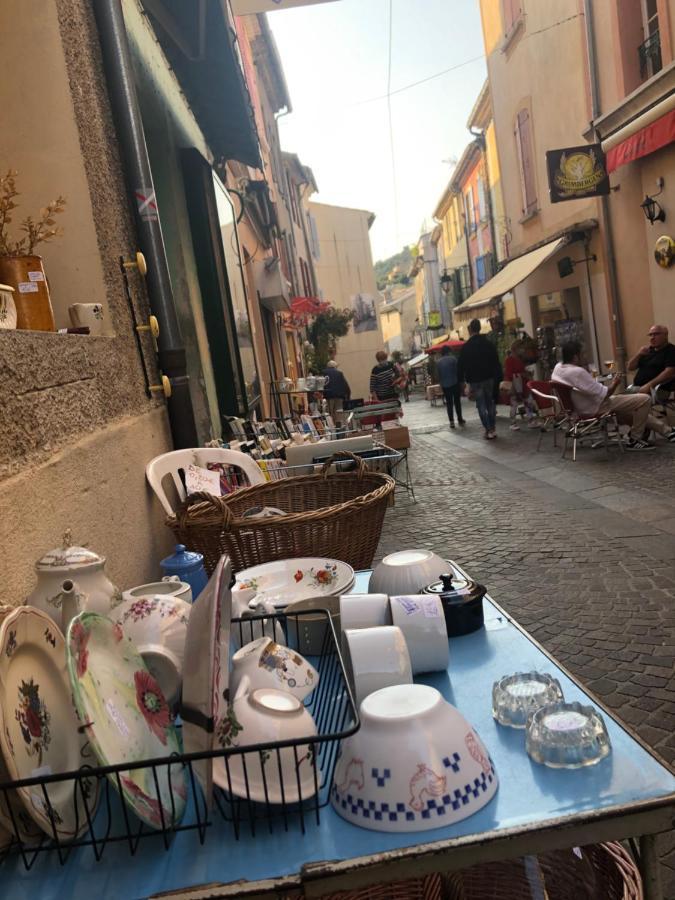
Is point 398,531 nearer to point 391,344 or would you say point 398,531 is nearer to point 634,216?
point 634,216

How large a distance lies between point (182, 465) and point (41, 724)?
1755 mm

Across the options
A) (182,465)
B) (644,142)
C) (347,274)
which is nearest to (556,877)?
(182,465)

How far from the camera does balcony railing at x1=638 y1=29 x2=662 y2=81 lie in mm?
8984

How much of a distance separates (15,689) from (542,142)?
45.1ft

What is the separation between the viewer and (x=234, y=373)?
15.8ft

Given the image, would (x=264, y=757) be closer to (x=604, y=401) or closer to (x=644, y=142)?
(x=604, y=401)

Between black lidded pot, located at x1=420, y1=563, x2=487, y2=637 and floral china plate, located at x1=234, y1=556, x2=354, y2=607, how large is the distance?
0.30 meters

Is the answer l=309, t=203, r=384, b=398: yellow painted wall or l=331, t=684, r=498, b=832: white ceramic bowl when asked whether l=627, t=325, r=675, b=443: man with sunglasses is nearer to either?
l=331, t=684, r=498, b=832: white ceramic bowl

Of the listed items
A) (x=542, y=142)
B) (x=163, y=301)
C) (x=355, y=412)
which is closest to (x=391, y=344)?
(x=542, y=142)

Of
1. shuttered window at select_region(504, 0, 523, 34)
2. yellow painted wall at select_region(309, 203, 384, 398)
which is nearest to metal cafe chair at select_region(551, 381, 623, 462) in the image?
shuttered window at select_region(504, 0, 523, 34)

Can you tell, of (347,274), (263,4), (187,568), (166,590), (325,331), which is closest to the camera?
(166,590)

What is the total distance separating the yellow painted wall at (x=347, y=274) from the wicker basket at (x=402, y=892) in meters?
28.9

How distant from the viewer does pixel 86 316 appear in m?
2.17

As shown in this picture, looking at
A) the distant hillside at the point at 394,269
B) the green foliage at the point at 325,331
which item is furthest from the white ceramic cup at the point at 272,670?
the distant hillside at the point at 394,269
